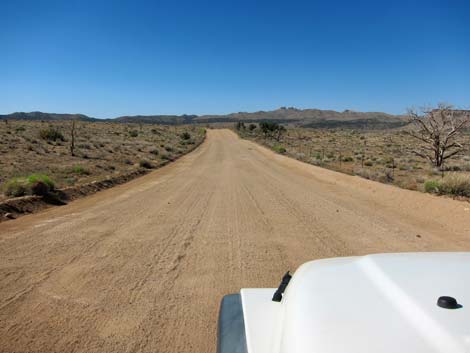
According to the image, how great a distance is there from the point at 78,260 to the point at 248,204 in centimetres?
549

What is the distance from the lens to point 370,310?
68.4 inches

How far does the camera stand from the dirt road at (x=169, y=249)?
4.02 meters

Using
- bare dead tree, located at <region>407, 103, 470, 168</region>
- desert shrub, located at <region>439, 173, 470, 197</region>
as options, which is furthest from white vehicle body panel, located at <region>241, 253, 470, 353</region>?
bare dead tree, located at <region>407, 103, 470, 168</region>

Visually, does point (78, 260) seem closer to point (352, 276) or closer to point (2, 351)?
point (2, 351)

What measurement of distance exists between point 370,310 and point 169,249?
521 centimetres

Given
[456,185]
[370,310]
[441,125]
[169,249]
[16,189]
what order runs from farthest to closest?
[441,125] → [456,185] → [16,189] → [169,249] → [370,310]

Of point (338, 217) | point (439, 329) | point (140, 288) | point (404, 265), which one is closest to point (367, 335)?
point (439, 329)

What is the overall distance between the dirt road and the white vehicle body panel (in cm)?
179

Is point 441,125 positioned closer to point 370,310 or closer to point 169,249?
point 169,249

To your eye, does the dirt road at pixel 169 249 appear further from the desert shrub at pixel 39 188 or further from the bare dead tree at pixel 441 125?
the bare dead tree at pixel 441 125

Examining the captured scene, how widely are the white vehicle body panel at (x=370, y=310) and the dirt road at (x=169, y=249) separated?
179cm

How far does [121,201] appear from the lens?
1119 centimetres

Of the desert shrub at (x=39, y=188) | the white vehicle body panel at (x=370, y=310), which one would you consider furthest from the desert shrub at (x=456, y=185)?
the desert shrub at (x=39, y=188)

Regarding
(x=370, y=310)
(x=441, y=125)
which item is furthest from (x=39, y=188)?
(x=441, y=125)
